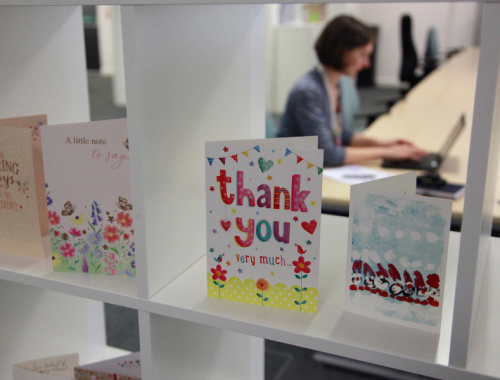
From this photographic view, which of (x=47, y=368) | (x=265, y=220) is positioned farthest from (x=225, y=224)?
(x=47, y=368)

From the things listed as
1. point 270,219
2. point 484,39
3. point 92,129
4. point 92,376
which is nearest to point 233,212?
point 270,219

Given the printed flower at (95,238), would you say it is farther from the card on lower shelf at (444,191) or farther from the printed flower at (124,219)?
the card on lower shelf at (444,191)

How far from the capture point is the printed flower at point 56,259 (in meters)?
0.92

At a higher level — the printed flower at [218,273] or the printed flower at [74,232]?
the printed flower at [74,232]

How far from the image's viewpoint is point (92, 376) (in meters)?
1.08

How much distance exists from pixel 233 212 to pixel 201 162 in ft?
0.66

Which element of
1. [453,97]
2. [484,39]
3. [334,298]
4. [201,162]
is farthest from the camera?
[453,97]

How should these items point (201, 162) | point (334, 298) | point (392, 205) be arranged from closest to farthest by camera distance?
point (392, 205) < point (334, 298) < point (201, 162)

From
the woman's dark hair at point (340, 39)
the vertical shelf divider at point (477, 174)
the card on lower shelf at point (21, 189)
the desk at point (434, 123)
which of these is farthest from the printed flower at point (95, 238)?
the woman's dark hair at point (340, 39)

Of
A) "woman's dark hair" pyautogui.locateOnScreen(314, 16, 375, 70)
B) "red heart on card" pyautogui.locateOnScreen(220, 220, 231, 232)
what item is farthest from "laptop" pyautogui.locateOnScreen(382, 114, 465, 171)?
"red heart on card" pyautogui.locateOnScreen(220, 220, 231, 232)

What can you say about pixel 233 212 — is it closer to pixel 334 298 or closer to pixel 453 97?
pixel 334 298

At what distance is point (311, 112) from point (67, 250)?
1.84 meters

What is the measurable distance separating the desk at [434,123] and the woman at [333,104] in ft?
0.37

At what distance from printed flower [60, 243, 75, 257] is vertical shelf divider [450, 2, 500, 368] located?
66 centimetres
